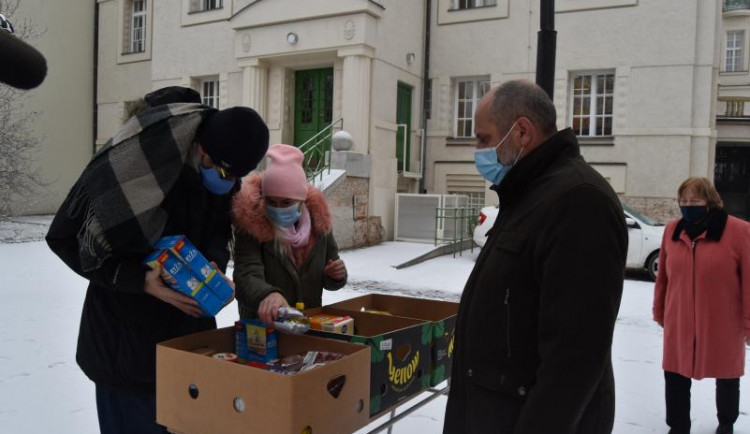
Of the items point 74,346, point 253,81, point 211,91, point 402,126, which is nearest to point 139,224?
point 74,346

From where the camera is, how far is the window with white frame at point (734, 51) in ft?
102

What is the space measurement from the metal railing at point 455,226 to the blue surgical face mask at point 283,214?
10.5 meters

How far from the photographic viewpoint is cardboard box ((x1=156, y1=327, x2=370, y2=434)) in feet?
6.63

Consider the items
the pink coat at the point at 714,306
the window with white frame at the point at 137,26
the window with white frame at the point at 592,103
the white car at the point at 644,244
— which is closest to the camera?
the pink coat at the point at 714,306

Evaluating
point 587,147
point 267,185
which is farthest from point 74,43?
point 267,185

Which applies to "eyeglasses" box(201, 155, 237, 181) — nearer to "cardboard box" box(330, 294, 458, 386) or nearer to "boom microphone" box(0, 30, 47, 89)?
"cardboard box" box(330, 294, 458, 386)

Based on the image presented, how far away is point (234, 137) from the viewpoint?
234 centimetres

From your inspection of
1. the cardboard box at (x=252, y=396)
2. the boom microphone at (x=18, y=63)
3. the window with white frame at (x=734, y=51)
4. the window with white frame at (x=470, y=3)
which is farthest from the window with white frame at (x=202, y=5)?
the window with white frame at (x=734, y=51)

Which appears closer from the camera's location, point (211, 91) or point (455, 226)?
point (455, 226)

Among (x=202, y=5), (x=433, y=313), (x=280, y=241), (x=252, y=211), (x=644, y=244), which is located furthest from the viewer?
(x=202, y=5)

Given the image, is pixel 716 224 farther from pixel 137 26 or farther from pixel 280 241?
pixel 137 26

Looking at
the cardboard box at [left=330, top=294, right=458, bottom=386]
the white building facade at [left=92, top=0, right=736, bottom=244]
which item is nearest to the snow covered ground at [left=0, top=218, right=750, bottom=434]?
the cardboard box at [left=330, top=294, right=458, bottom=386]

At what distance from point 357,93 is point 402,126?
233 centimetres

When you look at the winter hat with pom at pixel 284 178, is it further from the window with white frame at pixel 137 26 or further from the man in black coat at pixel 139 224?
the window with white frame at pixel 137 26
